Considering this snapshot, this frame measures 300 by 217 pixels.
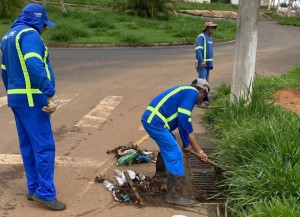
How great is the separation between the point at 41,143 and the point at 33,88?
0.54 m

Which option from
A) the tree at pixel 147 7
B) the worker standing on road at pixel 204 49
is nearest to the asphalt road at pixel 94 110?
the worker standing on road at pixel 204 49

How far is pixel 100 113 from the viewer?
821cm

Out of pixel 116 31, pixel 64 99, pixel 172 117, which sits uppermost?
pixel 172 117

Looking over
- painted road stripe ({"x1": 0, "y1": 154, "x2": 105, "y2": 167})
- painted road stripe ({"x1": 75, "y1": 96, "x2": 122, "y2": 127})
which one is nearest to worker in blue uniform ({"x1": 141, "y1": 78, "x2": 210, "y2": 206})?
painted road stripe ({"x1": 0, "y1": 154, "x2": 105, "y2": 167})

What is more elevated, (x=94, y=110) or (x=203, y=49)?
(x=203, y=49)

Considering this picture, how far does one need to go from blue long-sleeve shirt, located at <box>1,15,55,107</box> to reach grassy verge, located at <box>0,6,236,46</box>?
52.9ft

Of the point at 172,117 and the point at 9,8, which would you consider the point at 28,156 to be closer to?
the point at 172,117

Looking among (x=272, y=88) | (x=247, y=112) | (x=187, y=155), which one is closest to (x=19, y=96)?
(x=187, y=155)

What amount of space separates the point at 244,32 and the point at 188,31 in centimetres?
1753

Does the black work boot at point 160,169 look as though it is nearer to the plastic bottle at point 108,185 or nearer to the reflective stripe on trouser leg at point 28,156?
the plastic bottle at point 108,185

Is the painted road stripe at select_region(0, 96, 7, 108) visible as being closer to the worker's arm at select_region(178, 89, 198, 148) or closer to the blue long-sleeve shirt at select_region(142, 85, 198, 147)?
the blue long-sleeve shirt at select_region(142, 85, 198, 147)

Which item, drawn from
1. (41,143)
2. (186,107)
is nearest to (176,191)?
(186,107)

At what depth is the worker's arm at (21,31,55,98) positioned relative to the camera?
3.95m

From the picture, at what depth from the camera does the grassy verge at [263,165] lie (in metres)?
4.04
